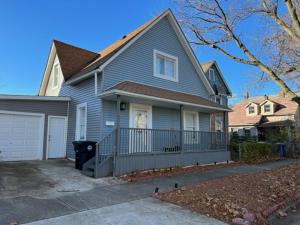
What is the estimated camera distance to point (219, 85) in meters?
25.4

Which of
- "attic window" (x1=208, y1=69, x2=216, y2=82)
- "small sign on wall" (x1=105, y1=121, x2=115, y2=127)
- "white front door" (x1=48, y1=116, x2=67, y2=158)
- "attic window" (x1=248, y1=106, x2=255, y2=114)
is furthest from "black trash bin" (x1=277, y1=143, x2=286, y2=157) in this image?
"white front door" (x1=48, y1=116, x2=67, y2=158)

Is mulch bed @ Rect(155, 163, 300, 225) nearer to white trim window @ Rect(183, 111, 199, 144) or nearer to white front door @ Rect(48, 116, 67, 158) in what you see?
white trim window @ Rect(183, 111, 199, 144)

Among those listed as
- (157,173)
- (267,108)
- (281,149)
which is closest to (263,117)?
(267,108)

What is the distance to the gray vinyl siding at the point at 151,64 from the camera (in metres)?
12.4

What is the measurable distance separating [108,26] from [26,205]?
14.5 metres

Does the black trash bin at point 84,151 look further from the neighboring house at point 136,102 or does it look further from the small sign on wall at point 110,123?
the small sign on wall at point 110,123

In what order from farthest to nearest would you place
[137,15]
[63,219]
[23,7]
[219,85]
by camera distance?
[219,85]
[137,15]
[23,7]
[63,219]

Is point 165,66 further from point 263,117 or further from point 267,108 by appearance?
point 267,108

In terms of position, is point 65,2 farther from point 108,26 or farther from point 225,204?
point 225,204

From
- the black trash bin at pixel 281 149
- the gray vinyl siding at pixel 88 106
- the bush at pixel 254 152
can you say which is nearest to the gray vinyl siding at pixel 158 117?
the gray vinyl siding at pixel 88 106

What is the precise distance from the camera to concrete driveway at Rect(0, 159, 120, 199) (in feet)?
23.7

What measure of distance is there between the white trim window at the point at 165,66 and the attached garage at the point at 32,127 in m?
5.24

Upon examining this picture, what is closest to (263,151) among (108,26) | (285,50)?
(285,50)

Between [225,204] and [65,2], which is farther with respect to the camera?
[65,2]
